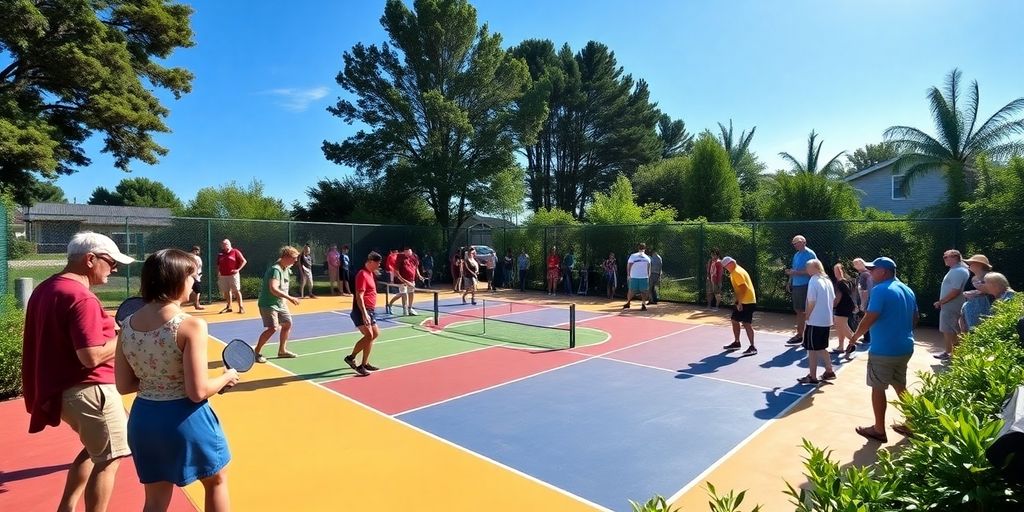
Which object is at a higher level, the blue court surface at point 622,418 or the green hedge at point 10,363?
the green hedge at point 10,363

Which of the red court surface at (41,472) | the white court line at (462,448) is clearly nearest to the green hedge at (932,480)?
the white court line at (462,448)

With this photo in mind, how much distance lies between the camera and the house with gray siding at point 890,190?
2972 centimetres

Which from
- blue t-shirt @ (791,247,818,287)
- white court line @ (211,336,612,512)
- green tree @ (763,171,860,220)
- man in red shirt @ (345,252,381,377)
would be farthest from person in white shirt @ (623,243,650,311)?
white court line @ (211,336,612,512)

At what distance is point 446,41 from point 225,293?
65.9 ft

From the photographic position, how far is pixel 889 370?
5.73 metres

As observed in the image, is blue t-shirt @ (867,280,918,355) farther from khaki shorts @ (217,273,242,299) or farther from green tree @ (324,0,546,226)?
green tree @ (324,0,546,226)

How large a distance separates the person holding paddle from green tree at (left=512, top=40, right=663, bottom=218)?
4142 cm

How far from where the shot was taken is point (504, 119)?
3025 cm

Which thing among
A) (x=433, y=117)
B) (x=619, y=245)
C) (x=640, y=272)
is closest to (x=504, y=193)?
(x=433, y=117)

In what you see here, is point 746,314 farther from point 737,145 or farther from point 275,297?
point 737,145

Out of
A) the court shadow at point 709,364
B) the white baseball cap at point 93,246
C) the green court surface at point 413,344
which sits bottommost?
the court shadow at point 709,364

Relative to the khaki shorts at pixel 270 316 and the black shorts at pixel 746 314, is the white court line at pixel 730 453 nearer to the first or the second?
the black shorts at pixel 746 314

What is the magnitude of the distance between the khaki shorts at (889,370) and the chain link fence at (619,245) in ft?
30.2

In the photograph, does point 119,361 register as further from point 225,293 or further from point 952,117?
point 952,117
